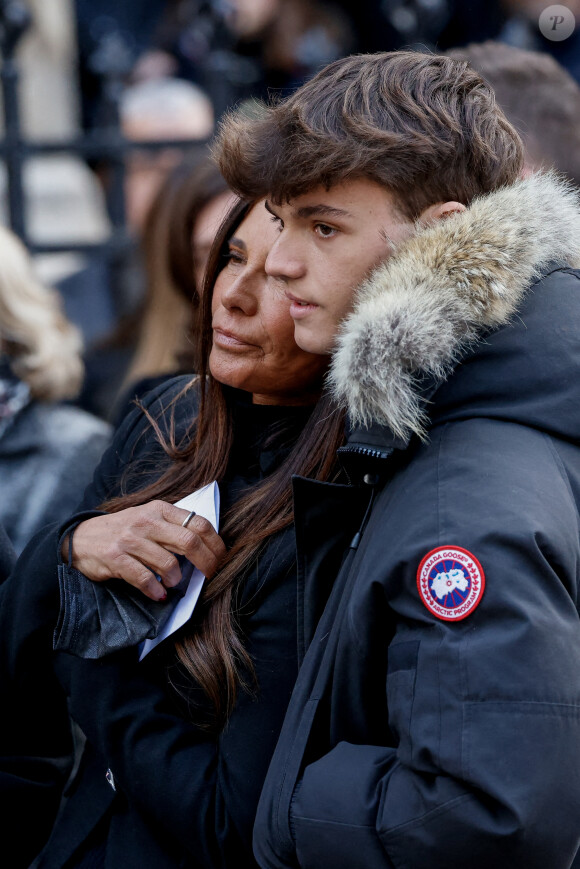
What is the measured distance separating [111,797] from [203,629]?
41 centimetres

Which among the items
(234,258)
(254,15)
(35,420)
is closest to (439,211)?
(234,258)

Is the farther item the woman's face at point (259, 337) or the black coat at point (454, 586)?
the woman's face at point (259, 337)

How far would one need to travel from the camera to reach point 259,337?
1913mm

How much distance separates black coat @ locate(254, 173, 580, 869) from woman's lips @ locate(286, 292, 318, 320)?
0.16m

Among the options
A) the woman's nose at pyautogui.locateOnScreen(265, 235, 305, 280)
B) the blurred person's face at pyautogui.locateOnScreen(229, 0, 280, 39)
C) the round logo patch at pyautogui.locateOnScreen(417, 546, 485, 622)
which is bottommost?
the blurred person's face at pyautogui.locateOnScreen(229, 0, 280, 39)

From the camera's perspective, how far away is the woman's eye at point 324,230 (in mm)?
1633

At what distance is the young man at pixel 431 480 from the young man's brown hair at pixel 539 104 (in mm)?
1349

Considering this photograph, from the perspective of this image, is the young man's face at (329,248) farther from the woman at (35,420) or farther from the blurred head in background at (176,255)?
the woman at (35,420)

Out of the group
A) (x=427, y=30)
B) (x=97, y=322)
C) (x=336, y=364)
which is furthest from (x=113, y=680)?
(x=97, y=322)

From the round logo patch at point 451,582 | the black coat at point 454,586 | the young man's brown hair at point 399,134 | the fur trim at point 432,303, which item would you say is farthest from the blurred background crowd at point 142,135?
the round logo patch at point 451,582

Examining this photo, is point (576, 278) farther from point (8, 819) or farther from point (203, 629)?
point (8, 819)

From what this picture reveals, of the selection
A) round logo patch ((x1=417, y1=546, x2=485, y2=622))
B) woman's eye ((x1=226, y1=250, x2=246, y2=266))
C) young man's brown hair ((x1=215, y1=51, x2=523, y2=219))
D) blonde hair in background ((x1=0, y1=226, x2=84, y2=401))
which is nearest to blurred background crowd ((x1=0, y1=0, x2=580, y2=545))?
blonde hair in background ((x1=0, y1=226, x2=84, y2=401))

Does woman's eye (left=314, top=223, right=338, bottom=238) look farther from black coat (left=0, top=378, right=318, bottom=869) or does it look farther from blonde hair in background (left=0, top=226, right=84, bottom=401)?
blonde hair in background (left=0, top=226, right=84, bottom=401)

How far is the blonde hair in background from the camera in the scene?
3434 mm
